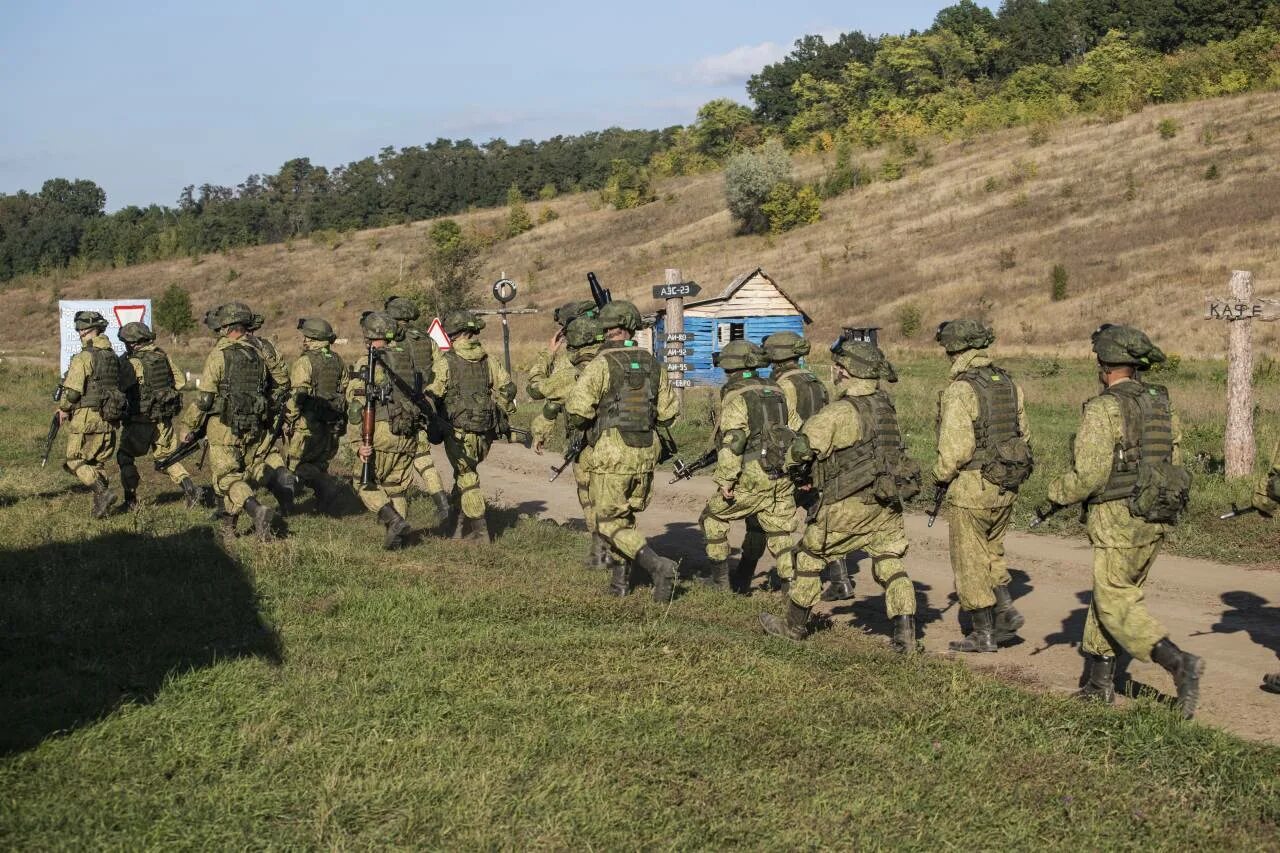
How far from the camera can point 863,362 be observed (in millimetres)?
7957

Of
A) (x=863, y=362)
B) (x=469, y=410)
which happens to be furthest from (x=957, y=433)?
(x=469, y=410)

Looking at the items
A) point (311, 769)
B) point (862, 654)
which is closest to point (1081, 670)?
point (862, 654)

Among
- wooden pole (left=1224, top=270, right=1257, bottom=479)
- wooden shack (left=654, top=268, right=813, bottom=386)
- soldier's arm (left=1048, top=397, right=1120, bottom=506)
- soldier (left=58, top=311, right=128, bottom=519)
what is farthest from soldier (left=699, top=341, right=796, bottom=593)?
wooden shack (left=654, top=268, right=813, bottom=386)

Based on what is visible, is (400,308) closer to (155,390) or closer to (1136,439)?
(155,390)

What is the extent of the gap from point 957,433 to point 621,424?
2.59 m

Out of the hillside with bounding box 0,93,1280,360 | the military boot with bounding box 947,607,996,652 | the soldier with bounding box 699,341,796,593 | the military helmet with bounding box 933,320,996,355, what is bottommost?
the military boot with bounding box 947,607,996,652

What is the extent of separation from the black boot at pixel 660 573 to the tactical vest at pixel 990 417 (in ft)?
7.51

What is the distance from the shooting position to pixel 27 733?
5855 mm

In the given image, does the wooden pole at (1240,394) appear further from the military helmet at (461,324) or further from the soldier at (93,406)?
the soldier at (93,406)

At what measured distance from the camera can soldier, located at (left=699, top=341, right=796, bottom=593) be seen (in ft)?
30.0

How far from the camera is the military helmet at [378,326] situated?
11.6 meters

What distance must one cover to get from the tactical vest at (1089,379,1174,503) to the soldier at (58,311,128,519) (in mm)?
9763

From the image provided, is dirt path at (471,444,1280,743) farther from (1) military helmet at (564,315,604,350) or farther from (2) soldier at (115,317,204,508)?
(2) soldier at (115,317,204,508)

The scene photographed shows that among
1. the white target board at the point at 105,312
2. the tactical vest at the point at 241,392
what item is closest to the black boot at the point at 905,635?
the tactical vest at the point at 241,392
